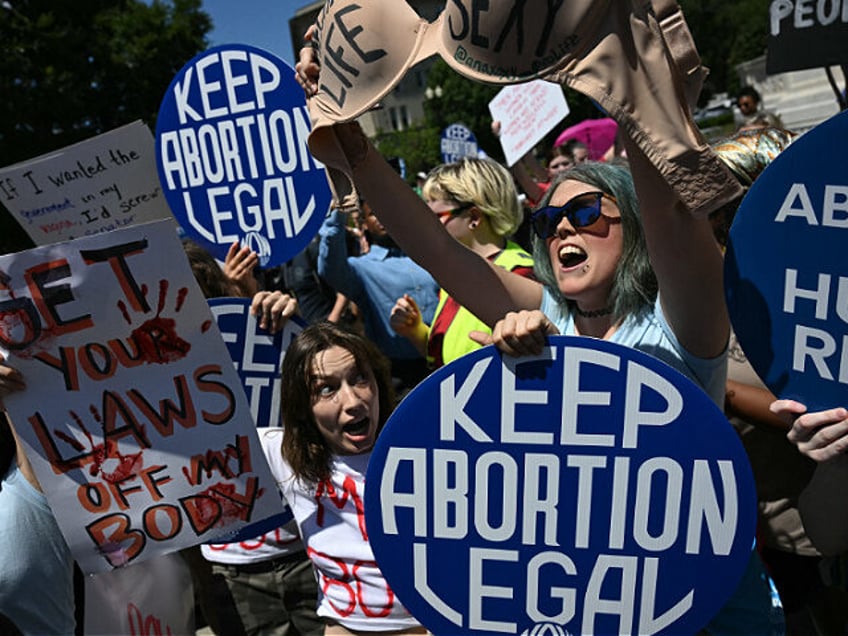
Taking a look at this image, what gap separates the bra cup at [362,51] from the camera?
1296mm

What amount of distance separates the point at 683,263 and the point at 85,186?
210cm

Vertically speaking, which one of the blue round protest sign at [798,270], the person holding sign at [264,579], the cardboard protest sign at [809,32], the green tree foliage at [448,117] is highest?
the cardboard protest sign at [809,32]

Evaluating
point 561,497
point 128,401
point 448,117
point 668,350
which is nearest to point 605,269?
point 668,350

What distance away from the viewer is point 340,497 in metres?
1.85

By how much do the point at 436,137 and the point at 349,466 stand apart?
3340 cm

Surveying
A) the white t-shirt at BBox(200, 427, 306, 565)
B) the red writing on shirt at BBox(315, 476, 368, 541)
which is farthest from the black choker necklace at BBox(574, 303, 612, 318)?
the white t-shirt at BBox(200, 427, 306, 565)

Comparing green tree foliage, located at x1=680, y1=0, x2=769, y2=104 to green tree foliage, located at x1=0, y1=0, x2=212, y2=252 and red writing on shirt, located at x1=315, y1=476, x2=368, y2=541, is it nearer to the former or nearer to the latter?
green tree foliage, located at x1=0, y1=0, x2=212, y2=252

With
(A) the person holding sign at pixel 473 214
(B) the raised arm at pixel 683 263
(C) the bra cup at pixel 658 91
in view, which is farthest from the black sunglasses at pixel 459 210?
(C) the bra cup at pixel 658 91

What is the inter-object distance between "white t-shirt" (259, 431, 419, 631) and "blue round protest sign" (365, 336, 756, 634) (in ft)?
1.26

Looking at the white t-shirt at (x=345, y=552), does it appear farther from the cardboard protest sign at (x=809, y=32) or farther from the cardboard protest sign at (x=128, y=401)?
the cardboard protest sign at (x=809, y=32)

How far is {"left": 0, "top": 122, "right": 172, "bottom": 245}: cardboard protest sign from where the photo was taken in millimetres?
2490

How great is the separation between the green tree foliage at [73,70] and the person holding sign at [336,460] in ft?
40.5

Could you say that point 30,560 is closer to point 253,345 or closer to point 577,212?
point 253,345

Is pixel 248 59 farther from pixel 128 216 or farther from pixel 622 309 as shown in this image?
pixel 622 309
